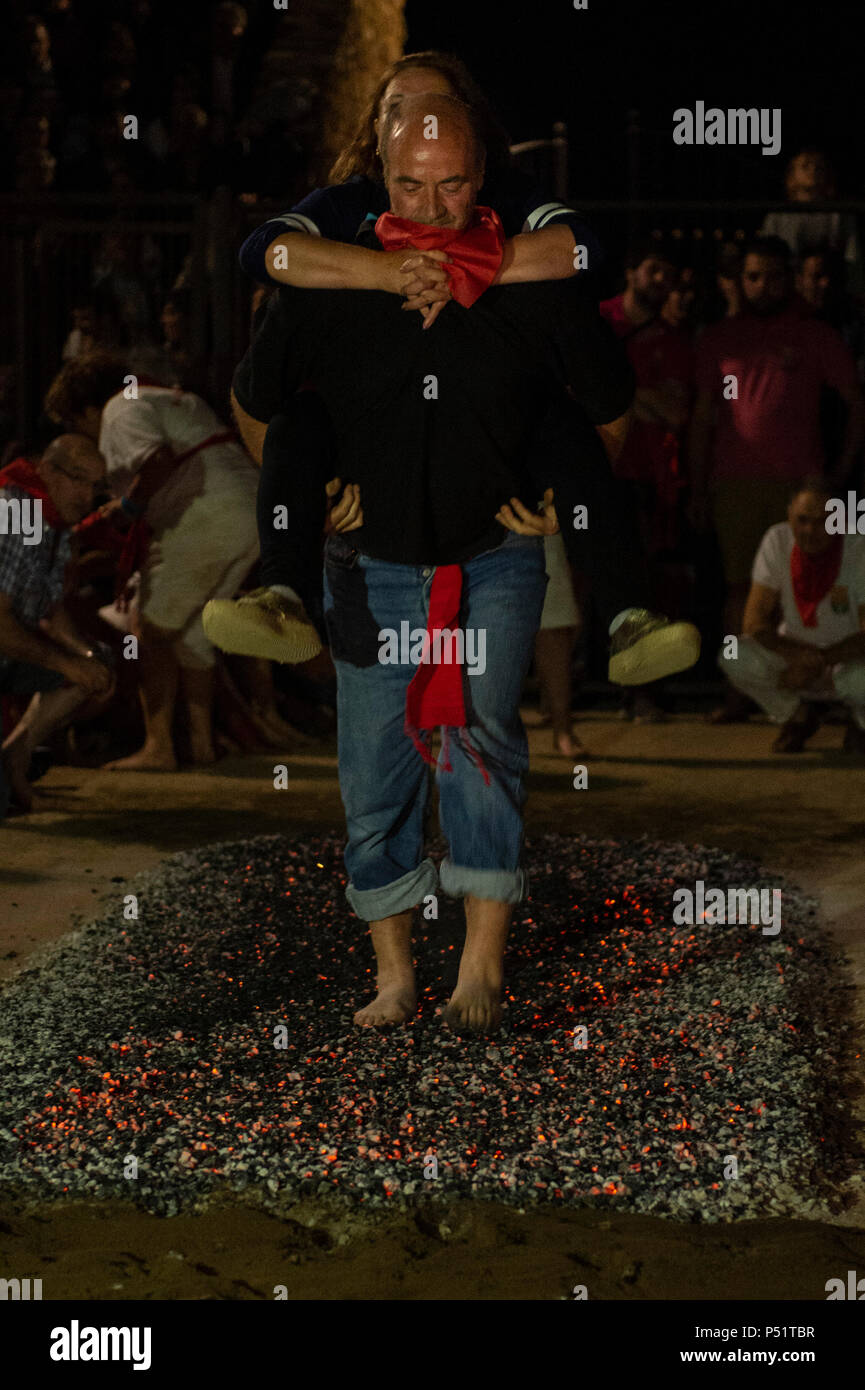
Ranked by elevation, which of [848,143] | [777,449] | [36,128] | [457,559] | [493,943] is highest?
[848,143]

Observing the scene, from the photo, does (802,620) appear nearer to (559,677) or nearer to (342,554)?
(559,677)

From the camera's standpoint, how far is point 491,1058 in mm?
3586

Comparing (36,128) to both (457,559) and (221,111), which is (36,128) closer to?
(221,111)

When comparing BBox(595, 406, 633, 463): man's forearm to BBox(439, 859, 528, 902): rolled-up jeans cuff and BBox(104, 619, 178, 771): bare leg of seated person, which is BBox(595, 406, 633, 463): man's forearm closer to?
BBox(439, 859, 528, 902): rolled-up jeans cuff

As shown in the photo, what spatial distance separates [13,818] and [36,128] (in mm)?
4832

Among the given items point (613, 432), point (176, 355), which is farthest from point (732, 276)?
point (613, 432)

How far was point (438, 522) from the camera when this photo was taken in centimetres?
350

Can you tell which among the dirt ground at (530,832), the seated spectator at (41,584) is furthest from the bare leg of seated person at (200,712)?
the seated spectator at (41,584)

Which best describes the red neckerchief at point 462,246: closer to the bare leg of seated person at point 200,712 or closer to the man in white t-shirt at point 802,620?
the bare leg of seated person at point 200,712

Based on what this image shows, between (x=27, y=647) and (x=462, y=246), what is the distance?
10.6 feet

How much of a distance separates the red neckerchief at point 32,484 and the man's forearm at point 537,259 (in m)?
3.17

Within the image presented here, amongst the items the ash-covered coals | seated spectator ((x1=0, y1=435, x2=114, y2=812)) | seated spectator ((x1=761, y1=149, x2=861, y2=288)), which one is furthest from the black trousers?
seated spectator ((x1=761, y1=149, x2=861, y2=288))

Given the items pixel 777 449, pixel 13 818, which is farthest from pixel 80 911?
pixel 777 449

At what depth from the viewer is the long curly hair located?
→ 11.4ft
